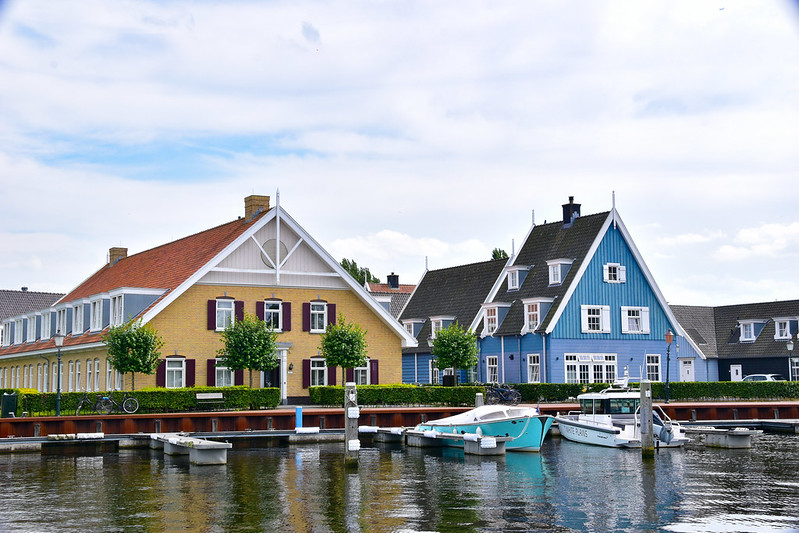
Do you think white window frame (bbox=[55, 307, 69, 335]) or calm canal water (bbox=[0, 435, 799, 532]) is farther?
white window frame (bbox=[55, 307, 69, 335])

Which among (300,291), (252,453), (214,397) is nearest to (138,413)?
(214,397)

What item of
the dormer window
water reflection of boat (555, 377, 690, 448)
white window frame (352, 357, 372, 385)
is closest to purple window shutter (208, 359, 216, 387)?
A: white window frame (352, 357, 372, 385)

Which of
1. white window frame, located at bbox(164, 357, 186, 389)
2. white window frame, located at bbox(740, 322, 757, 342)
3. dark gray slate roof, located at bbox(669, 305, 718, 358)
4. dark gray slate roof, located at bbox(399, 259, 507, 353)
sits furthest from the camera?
dark gray slate roof, located at bbox(669, 305, 718, 358)

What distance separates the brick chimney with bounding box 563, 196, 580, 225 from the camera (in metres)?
62.7

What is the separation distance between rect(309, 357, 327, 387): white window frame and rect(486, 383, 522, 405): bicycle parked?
856 cm

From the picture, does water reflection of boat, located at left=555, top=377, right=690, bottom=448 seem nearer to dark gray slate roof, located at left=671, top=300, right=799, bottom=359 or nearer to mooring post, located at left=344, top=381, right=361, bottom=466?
mooring post, located at left=344, top=381, right=361, bottom=466

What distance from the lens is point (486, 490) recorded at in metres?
27.2

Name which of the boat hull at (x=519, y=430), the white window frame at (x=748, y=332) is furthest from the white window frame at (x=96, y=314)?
the white window frame at (x=748, y=332)

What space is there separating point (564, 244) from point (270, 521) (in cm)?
4175

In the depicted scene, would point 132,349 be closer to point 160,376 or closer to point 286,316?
point 160,376

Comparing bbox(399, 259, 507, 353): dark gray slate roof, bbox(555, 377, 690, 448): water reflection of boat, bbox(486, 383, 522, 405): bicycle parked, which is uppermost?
bbox(399, 259, 507, 353): dark gray slate roof

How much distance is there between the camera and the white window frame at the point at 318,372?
52094mm

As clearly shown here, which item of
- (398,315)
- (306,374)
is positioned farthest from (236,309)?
(398,315)

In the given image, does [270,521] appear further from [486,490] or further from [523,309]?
[523,309]
